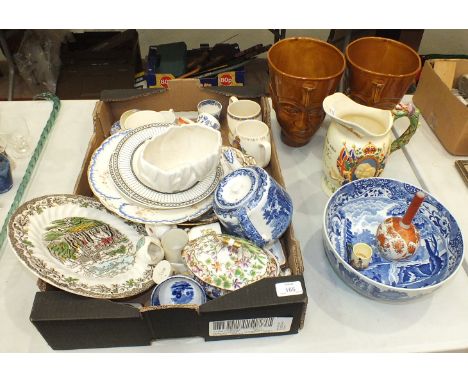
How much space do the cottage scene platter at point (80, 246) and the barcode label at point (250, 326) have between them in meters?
0.14

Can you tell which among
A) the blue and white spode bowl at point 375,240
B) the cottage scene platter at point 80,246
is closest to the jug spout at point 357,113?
the blue and white spode bowl at point 375,240

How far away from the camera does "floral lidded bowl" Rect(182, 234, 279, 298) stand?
2.17 ft

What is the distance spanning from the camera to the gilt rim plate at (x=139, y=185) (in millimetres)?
754

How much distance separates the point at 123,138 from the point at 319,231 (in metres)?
0.43

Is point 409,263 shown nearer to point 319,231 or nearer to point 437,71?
point 319,231

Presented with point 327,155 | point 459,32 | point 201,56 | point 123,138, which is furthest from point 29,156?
point 459,32

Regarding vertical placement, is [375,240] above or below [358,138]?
below

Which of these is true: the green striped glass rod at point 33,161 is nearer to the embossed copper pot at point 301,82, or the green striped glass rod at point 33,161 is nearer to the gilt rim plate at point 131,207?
the gilt rim plate at point 131,207

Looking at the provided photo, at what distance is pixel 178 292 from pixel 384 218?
1.39 feet

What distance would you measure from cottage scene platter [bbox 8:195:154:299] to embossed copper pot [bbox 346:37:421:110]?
0.53 metres

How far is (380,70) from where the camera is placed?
38.7 inches

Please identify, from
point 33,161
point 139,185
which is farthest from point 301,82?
point 33,161

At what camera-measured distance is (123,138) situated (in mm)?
845

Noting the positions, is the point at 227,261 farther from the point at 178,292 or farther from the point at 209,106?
the point at 209,106
